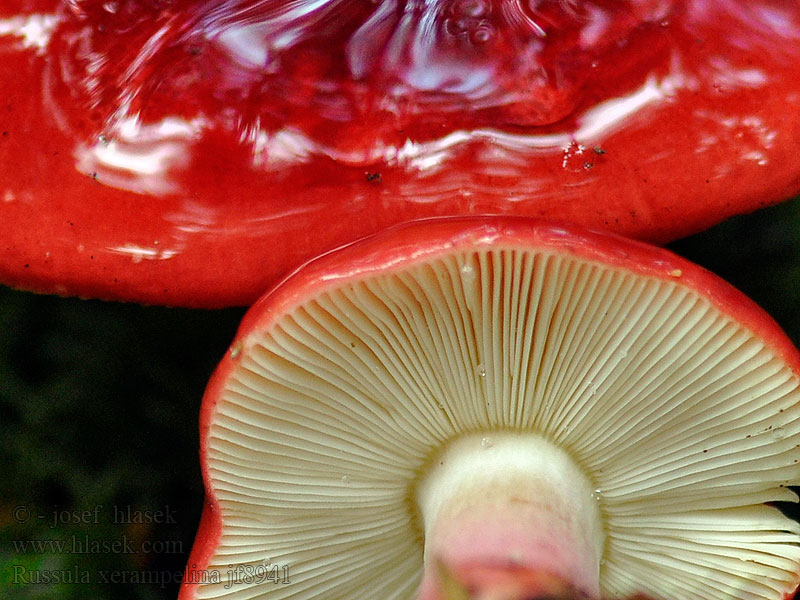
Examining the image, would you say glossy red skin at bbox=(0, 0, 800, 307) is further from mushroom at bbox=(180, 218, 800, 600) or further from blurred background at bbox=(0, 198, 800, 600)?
blurred background at bbox=(0, 198, 800, 600)

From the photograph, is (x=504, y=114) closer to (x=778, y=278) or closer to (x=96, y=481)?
(x=778, y=278)

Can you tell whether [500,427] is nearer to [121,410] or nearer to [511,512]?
[511,512]

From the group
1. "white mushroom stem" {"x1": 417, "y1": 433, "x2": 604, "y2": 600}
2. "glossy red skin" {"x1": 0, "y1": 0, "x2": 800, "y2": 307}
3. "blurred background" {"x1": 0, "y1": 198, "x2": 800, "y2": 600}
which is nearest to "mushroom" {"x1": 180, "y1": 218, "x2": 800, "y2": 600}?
"white mushroom stem" {"x1": 417, "y1": 433, "x2": 604, "y2": 600}

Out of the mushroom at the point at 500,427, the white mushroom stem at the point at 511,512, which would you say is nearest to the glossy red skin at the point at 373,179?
the mushroom at the point at 500,427

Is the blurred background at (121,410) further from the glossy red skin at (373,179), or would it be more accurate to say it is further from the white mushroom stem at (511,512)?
the white mushroom stem at (511,512)

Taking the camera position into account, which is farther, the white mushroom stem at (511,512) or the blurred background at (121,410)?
the blurred background at (121,410)

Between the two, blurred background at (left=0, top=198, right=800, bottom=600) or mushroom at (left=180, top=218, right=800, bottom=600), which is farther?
blurred background at (left=0, top=198, right=800, bottom=600)

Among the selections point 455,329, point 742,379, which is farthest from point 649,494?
point 455,329
